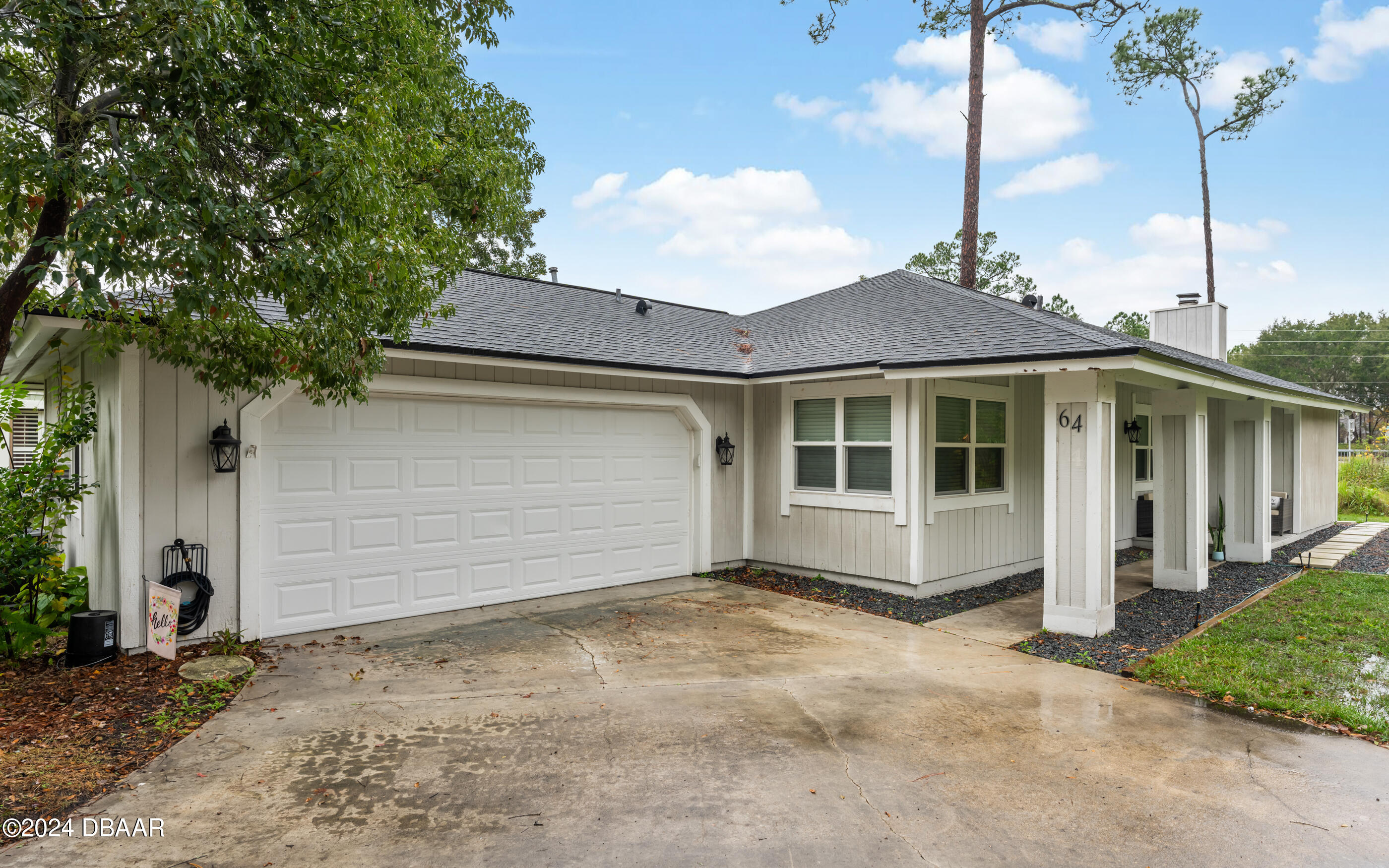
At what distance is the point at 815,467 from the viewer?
8.60m

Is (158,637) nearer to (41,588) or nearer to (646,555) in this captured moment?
(41,588)

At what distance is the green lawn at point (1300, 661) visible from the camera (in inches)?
179

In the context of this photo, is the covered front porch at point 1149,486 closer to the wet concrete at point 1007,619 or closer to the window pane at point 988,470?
the wet concrete at point 1007,619

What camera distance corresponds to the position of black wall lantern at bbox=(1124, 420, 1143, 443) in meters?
9.80

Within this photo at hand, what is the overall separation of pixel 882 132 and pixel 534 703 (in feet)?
57.2

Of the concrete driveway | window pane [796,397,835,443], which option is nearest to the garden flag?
the concrete driveway

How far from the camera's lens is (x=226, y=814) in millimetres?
3090

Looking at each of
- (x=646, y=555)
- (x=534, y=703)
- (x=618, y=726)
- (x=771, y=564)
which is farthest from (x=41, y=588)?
(x=771, y=564)

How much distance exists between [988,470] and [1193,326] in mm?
7456

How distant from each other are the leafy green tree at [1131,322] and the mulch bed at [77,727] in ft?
125

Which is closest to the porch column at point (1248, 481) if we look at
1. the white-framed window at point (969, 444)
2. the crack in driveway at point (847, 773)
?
the white-framed window at point (969, 444)

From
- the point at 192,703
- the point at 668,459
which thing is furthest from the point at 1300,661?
the point at 192,703

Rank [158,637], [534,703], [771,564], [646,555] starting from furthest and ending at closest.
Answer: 1. [771,564]
2. [646,555]
3. [158,637]
4. [534,703]

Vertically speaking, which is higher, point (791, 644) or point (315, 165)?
point (315, 165)
